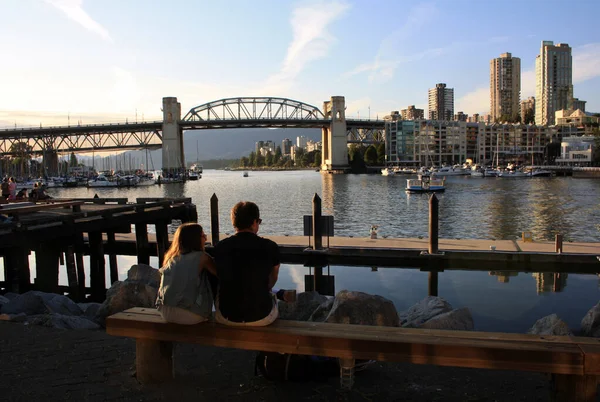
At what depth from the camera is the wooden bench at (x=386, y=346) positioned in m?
4.13

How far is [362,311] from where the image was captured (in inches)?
287

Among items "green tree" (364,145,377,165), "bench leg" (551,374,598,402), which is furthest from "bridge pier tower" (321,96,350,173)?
"bench leg" (551,374,598,402)

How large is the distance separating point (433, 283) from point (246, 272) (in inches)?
424

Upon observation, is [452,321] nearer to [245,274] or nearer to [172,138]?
[245,274]

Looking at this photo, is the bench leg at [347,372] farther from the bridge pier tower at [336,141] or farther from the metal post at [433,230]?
the bridge pier tower at [336,141]

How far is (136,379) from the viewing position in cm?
531

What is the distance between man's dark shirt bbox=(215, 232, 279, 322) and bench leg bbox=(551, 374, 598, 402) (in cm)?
247

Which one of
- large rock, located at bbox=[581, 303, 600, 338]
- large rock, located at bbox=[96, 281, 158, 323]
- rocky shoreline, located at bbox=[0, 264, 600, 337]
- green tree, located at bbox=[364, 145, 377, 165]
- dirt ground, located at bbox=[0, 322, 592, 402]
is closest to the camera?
dirt ground, located at bbox=[0, 322, 592, 402]

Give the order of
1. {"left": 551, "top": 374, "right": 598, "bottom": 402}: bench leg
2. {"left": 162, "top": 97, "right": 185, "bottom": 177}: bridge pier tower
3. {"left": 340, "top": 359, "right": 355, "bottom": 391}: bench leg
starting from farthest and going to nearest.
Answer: {"left": 162, "top": 97, "right": 185, "bottom": 177}: bridge pier tower, {"left": 340, "top": 359, "right": 355, "bottom": 391}: bench leg, {"left": 551, "top": 374, "right": 598, "bottom": 402}: bench leg

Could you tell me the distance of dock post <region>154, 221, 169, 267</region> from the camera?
59.8ft

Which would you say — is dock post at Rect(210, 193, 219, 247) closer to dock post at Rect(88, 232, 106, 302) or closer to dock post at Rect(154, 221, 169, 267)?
dock post at Rect(154, 221, 169, 267)

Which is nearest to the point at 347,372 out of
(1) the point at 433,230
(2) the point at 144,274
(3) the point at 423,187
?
(2) the point at 144,274

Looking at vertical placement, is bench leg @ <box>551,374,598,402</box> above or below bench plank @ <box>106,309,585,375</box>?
below

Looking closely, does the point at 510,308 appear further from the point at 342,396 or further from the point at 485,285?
the point at 342,396
